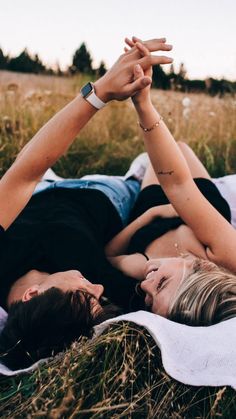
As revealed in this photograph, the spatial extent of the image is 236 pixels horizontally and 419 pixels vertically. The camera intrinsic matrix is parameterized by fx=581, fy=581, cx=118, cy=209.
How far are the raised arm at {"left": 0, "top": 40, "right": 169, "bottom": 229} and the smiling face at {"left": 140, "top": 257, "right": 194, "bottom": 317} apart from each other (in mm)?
657

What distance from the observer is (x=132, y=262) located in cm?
283

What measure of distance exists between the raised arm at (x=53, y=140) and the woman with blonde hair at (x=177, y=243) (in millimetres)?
74

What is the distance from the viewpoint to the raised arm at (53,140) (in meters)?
2.54

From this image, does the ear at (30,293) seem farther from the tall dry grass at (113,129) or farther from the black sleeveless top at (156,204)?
the tall dry grass at (113,129)

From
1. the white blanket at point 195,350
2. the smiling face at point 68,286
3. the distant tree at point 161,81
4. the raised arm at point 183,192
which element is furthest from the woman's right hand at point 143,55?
the distant tree at point 161,81

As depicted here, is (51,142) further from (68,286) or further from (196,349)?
(196,349)

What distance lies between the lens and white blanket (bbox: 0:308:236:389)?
1.83 metres

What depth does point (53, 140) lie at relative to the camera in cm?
255

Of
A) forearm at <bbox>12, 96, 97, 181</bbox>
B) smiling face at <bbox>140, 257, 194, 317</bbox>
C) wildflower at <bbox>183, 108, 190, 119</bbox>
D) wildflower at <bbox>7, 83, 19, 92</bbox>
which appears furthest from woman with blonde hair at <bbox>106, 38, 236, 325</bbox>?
wildflower at <bbox>7, 83, 19, 92</bbox>

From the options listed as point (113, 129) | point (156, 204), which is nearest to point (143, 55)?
point (156, 204)

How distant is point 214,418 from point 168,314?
57cm

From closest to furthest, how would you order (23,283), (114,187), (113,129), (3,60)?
(23,283) < (114,187) < (113,129) < (3,60)

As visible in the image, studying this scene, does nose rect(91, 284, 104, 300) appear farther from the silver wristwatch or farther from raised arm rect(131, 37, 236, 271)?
the silver wristwatch

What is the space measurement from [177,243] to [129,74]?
84 centimetres
